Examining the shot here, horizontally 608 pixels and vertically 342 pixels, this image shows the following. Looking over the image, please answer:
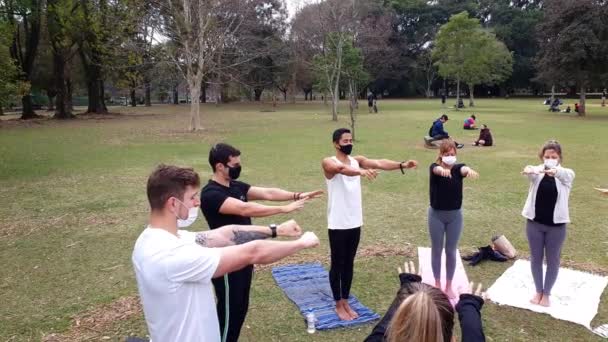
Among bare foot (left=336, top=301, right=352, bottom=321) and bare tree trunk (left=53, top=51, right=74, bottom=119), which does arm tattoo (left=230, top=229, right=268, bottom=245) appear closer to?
bare foot (left=336, top=301, right=352, bottom=321)

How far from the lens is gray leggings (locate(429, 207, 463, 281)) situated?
534cm

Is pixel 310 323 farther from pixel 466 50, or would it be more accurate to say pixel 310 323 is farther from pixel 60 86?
pixel 466 50

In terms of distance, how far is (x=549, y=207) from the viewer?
16.3 feet

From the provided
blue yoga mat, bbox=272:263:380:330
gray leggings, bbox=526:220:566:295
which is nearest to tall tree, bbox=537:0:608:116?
gray leggings, bbox=526:220:566:295

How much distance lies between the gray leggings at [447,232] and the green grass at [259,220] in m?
0.64

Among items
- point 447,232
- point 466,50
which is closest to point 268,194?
point 447,232

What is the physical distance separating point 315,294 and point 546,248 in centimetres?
271

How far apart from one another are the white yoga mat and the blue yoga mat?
5.60 feet

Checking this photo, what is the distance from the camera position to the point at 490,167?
1383 cm

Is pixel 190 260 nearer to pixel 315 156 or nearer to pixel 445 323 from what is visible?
pixel 445 323

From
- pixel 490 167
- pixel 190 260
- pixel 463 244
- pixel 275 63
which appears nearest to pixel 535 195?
pixel 463 244

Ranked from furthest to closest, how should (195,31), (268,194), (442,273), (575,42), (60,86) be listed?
1. (60,86)
2. (575,42)
3. (195,31)
4. (442,273)
5. (268,194)

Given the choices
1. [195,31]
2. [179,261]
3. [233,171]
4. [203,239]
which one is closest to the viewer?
[179,261]

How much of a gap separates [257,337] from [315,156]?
11777mm
